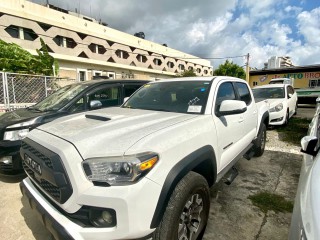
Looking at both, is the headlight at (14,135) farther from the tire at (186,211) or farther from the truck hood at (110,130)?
the tire at (186,211)

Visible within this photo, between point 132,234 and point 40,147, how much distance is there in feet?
3.80

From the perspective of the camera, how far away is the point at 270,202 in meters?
3.24

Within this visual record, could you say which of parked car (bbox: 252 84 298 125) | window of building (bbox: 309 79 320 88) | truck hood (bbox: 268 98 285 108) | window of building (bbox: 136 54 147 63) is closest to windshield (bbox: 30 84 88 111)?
parked car (bbox: 252 84 298 125)

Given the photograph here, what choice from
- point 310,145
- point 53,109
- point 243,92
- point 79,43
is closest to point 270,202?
point 310,145

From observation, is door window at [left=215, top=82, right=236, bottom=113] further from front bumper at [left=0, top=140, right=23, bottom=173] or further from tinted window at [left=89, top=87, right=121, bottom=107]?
front bumper at [left=0, top=140, right=23, bottom=173]

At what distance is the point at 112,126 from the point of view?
2203mm

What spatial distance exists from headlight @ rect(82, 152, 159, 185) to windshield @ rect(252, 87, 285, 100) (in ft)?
25.9

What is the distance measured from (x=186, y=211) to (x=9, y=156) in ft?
10.1

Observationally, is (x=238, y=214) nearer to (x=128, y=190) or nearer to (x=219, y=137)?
(x=219, y=137)

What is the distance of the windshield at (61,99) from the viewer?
4.41 meters

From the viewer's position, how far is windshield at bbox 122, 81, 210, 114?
2.82m

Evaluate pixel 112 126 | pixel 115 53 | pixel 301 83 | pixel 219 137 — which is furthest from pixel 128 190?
pixel 115 53

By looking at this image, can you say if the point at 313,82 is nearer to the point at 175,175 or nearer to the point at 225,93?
the point at 225,93

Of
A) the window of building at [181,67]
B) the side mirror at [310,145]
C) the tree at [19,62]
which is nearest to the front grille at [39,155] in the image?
the side mirror at [310,145]
